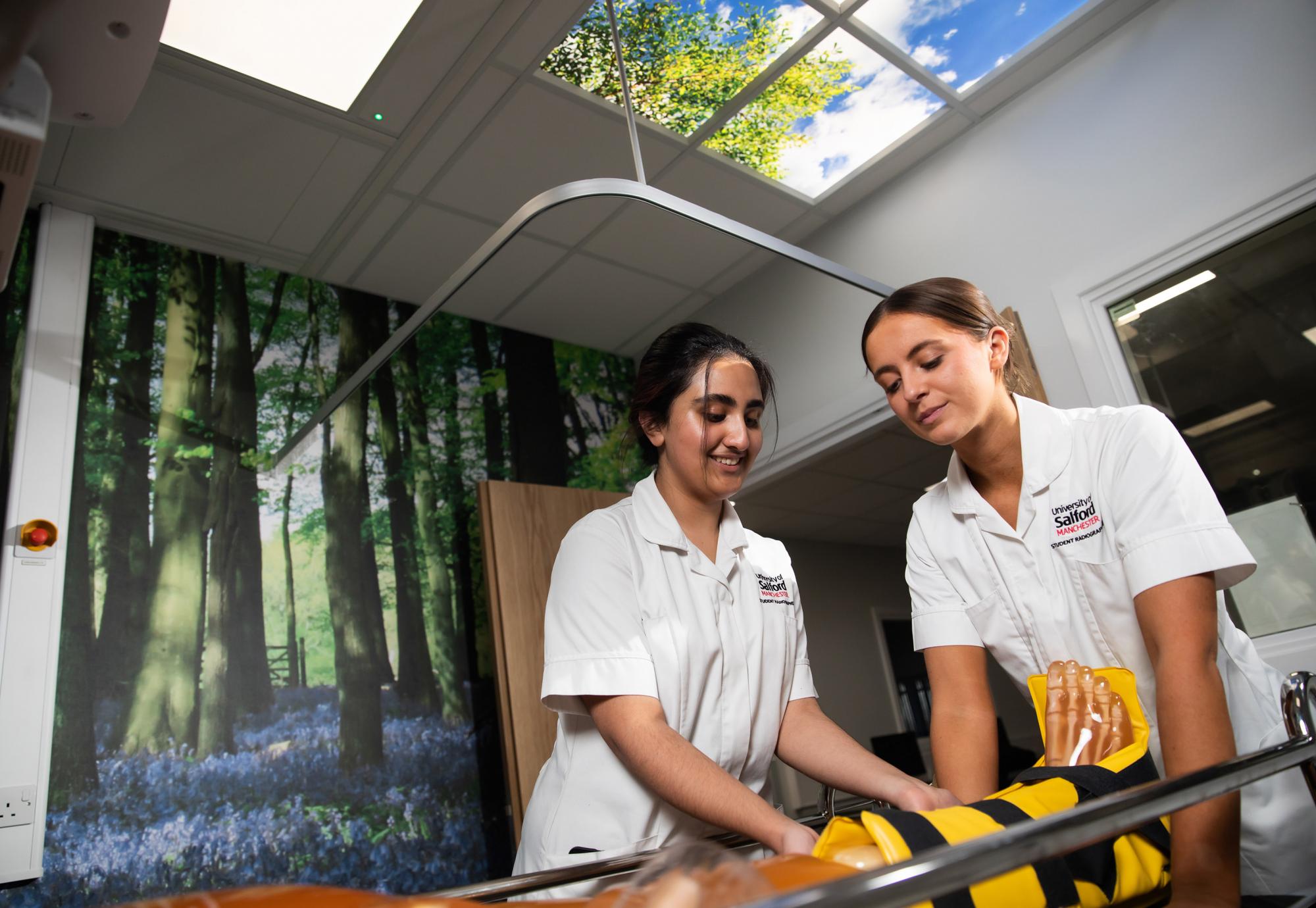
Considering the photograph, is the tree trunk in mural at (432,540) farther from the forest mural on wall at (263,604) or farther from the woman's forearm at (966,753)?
the woman's forearm at (966,753)

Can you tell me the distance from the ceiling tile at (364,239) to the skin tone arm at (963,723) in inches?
97.5

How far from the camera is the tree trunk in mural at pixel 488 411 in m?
3.73

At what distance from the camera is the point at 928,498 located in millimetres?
1522

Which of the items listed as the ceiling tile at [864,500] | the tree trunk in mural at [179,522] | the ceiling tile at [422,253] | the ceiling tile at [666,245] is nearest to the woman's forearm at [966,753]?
the tree trunk in mural at [179,522]

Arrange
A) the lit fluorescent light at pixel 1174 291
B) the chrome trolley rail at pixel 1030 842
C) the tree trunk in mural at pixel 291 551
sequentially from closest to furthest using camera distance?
the chrome trolley rail at pixel 1030 842
the lit fluorescent light at pixel 1174 291
the tree trunk in mural at pixel 291 551

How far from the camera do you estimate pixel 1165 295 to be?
101 inches

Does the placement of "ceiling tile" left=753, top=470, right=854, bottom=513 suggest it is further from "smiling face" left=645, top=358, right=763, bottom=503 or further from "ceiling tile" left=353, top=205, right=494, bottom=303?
"smiling face" left=645, top=358, right=763, bottom=503

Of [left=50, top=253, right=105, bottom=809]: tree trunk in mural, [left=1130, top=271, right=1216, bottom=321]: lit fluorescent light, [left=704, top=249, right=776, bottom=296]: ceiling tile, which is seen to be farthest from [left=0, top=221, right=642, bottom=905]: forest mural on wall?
[left=1130, top=271, right=1216, bottom=321]: lit fluorescent light

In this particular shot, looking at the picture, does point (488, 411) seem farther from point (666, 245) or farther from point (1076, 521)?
point (1076, 521)

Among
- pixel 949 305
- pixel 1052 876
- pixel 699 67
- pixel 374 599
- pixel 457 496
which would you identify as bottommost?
pixel 1052 876

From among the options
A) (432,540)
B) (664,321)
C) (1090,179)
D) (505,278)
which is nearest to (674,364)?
(1090,179)

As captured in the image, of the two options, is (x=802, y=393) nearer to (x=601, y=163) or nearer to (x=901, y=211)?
(x=901, y=211)

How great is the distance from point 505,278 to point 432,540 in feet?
3.58

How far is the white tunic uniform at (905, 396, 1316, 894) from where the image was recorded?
107cm
